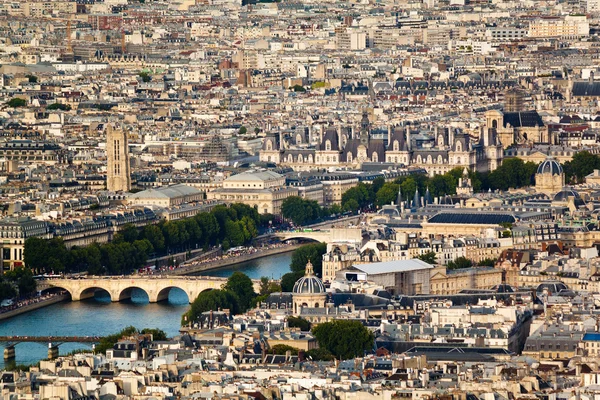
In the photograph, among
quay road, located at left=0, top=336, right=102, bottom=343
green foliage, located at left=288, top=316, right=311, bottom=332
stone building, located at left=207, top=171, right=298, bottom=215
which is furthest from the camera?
stone building, located at left=207, top=171, right=298, bottom=215

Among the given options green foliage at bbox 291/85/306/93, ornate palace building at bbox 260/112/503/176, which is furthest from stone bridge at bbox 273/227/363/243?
green foliage at bbox 291/85/306/93

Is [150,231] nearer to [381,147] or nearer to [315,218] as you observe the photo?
[315,218]

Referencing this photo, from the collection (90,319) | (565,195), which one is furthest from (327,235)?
(90,319)

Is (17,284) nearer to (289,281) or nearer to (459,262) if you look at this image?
(289,281)

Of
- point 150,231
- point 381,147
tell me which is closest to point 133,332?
point 150,231

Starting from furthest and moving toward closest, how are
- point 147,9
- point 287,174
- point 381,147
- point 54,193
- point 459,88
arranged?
point 147,9 < point 459,88 < point 381,147 < point 287,174 < point 54,193

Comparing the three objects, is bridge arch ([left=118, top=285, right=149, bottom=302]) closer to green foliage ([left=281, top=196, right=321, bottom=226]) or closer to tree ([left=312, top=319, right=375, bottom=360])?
tree ([left=312, top=319, right=375, bottom=360])
